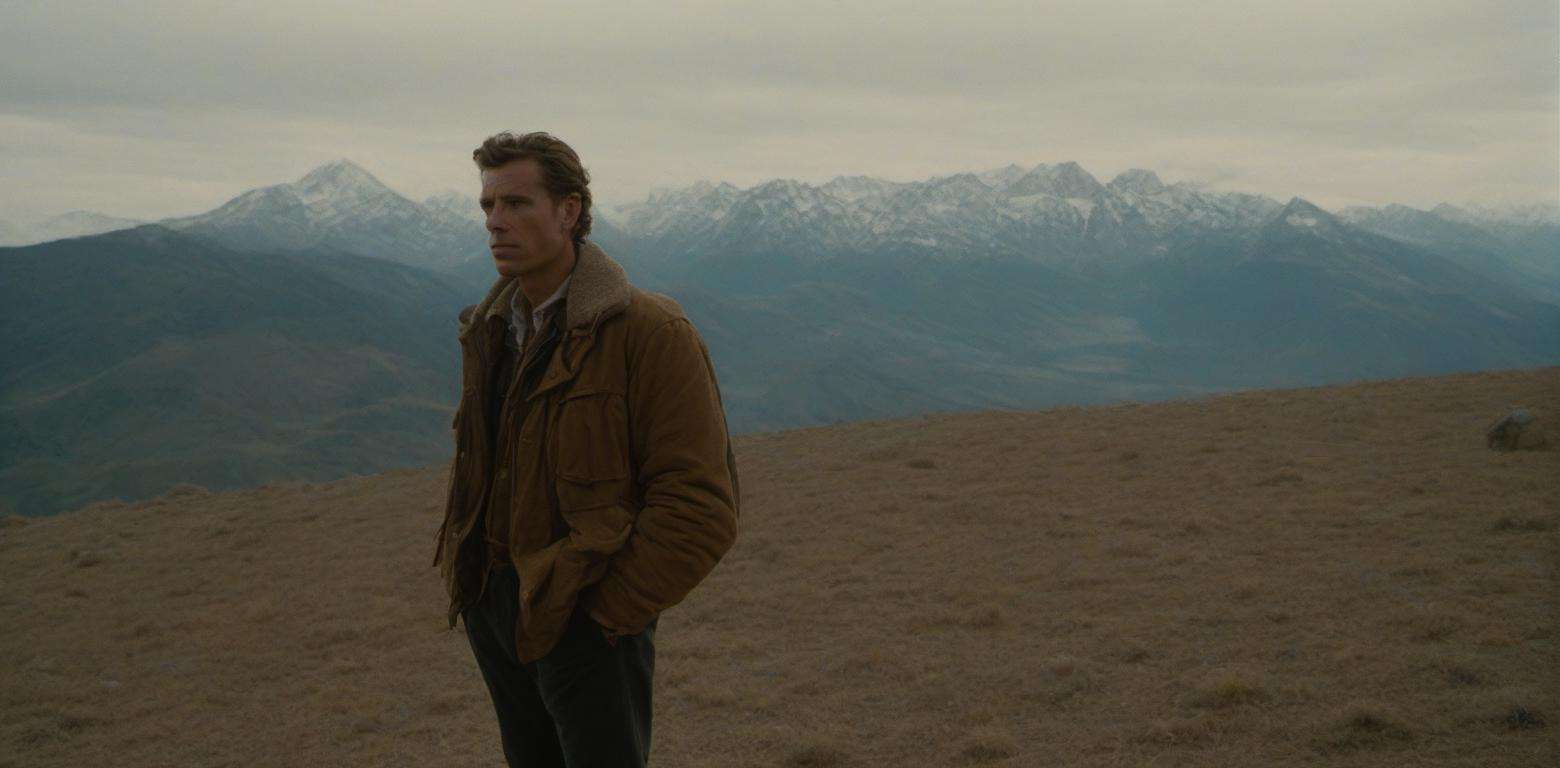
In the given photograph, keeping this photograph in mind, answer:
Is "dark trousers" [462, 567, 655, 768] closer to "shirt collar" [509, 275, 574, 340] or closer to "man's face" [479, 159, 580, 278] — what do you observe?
"shirt collar" [509, 275, 574, 340]

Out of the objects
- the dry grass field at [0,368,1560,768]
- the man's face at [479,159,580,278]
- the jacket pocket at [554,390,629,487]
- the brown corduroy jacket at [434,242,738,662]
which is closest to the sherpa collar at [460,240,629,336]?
the brown corduroy jacket at [434,242,738,662]

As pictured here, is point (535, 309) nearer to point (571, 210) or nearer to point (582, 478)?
point (571, 210)

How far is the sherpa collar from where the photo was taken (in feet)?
12.7

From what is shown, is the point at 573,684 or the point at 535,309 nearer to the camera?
the point at 573,684

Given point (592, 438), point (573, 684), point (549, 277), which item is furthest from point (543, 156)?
point (573, 684)

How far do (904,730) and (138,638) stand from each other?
10.0 metres

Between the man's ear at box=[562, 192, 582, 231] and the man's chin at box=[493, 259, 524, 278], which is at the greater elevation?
the man's ear at box=[562, 192, 582, 231]

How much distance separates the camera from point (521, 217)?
157 inches

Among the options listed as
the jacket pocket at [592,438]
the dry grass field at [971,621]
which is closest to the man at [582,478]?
the jacket pocket at [592,438]

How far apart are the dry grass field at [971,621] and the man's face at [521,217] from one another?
5.14 meters

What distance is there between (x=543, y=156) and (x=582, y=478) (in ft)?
4.01

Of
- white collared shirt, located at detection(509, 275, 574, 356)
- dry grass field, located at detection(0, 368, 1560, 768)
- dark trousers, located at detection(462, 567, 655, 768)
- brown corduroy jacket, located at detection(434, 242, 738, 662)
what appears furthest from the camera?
dry grass field, located at detection(0, 368, 1560, 768)

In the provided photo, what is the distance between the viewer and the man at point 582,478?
12.5 ft

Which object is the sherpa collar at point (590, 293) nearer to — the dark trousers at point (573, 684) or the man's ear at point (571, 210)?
the man's ear at point (571, 210)
